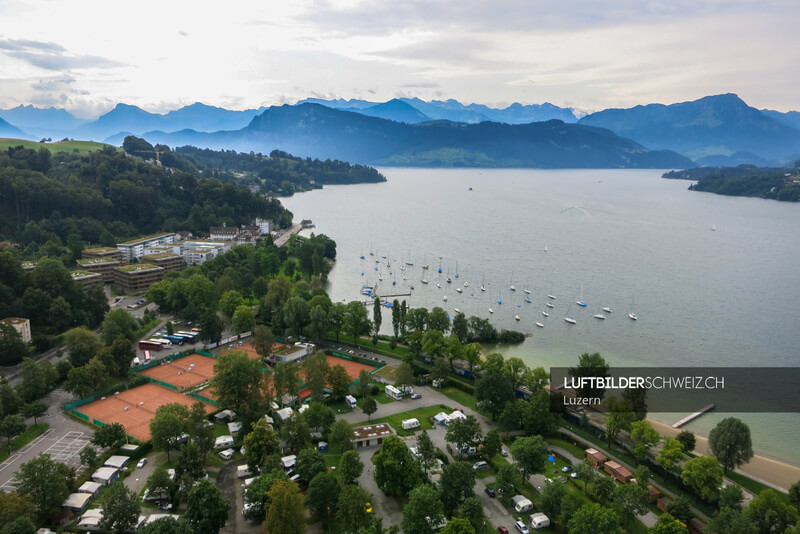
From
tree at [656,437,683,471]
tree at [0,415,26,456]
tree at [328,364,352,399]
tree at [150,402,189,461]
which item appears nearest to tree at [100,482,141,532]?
tree at [150,402,189,461]

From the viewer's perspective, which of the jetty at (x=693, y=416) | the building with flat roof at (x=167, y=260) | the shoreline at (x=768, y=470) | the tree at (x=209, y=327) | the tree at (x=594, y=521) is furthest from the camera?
the building with flat roof at (x=167, y=260)

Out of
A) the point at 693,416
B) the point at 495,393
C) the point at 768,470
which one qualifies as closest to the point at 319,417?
the point at 495,393

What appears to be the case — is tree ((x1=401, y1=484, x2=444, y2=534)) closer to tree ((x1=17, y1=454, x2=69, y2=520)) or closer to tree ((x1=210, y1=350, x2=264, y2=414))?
tree ((x1=210, y1=350, x2=264, y2=414))

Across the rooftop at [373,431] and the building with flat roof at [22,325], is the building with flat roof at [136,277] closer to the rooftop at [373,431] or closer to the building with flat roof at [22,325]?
the building with flat roof at [22,325]

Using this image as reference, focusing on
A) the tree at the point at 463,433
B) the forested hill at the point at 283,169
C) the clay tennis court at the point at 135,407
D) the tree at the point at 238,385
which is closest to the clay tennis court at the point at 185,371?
the clay tennis court at the point at 135,407

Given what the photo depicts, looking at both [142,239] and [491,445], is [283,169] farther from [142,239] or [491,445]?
[491,445]

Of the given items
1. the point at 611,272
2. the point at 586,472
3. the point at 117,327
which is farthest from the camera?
the point at 611,272
